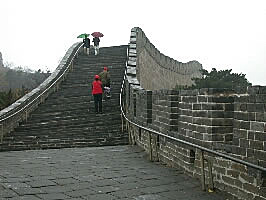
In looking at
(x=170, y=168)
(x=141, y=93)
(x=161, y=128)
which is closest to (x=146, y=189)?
(x=170, y=168)

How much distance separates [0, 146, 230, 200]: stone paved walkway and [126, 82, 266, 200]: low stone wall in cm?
28

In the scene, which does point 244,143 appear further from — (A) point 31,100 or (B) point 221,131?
(A) point 31,100

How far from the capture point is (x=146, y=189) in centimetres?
549

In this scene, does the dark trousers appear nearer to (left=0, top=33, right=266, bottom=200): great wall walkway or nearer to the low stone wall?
(left=0, top=33, right=266, bottom=200): great wall walkway

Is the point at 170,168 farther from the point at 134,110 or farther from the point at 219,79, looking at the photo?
the point at 219,79

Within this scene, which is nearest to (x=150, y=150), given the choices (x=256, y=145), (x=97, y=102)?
(x=256, y=145)

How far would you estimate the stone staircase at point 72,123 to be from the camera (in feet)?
36.6

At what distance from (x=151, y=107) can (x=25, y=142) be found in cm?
419

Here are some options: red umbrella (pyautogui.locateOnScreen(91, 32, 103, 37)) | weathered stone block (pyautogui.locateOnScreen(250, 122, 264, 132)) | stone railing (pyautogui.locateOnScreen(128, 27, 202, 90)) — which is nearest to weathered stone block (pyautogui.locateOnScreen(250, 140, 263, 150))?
weathered stone block (pyautogui.locateOnScreen(250, 122, 264, 132))

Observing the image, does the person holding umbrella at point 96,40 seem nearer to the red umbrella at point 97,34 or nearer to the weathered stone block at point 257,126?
the red umbrella at point 97,34

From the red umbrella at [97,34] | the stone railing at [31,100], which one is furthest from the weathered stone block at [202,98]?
the red umbrella at [97,34]

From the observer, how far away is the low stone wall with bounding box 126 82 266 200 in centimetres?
463

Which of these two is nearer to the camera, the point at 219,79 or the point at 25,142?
the point at 25,142

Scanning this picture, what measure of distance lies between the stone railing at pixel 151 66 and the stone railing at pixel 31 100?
3118 millimetres
